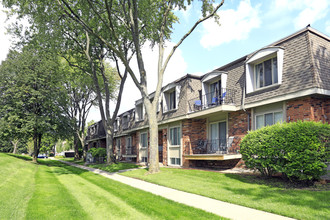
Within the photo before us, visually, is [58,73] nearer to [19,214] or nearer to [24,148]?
[19,214]

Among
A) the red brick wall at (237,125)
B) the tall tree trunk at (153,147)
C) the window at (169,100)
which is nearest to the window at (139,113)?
the window at (169,100)

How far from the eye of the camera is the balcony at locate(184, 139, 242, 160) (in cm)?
1205

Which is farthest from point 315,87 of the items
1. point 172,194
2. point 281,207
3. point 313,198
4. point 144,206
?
point 144,206

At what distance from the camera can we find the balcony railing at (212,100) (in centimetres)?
1325

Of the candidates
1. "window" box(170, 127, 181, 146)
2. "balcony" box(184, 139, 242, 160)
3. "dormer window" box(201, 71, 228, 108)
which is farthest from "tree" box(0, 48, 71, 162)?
"balcony" box(184, 139, 242, 160)

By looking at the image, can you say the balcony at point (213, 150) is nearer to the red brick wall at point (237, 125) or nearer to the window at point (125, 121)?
the red brick wall at point (237, 125)

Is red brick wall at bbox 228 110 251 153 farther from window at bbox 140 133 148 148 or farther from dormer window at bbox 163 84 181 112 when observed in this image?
window at bbox 140 133 148 148

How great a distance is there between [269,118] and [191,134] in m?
5.82

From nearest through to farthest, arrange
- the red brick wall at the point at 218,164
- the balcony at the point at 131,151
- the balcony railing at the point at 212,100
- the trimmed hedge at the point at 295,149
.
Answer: the trimmed hedge at the point at 295,149 → the red brick wall at the point at 218,164 → the balcony railing at the point at 212,100 → the balcony at the point at 131,151

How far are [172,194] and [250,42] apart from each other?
31.5 ft

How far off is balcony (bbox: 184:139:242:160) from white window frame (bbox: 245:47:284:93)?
3.26 m

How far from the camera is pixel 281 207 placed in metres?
5.51

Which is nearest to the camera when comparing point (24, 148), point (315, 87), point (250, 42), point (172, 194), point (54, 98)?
point (172, 194)

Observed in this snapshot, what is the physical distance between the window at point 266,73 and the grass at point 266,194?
4.73 m
